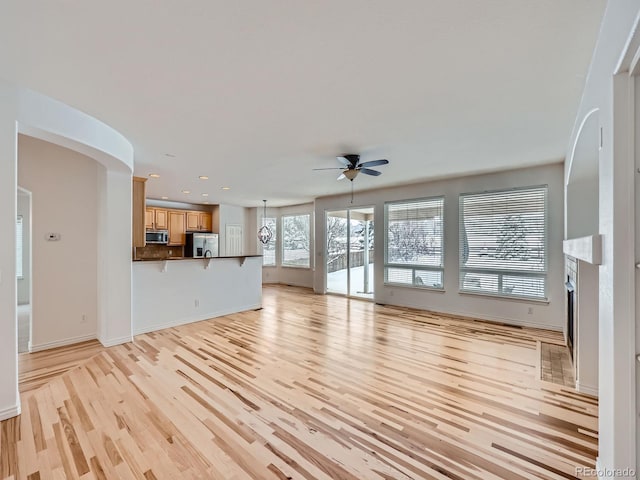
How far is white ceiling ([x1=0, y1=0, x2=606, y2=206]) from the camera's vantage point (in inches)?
65.1

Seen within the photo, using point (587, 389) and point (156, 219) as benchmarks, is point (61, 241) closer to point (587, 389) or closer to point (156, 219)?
point (156, 219)

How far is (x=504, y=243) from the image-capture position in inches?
206

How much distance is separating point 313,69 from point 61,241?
4.13 m

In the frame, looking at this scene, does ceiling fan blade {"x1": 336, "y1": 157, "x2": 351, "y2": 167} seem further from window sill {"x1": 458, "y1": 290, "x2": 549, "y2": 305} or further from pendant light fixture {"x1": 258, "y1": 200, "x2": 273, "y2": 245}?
pendant light fixture {"x1": 258, "y1": 200, "x2": 273, "y2": 245}

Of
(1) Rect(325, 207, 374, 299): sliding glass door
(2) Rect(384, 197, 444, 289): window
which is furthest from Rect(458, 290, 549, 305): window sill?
(1) Rect(325, 207, 374, 299): sliding glass door

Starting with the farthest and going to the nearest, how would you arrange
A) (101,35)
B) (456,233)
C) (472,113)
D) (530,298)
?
(456,233) < (530,298) < (472,113) < (101,35)

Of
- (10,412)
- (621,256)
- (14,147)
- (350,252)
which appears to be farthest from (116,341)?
(350,252)

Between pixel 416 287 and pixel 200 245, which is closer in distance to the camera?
pixel 416 287

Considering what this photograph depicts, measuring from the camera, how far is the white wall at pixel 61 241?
151 inches

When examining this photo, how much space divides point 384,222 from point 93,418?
231 inches

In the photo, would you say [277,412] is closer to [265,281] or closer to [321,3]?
[321,3]

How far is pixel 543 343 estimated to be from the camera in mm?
4184

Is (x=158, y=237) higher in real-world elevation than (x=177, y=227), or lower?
lower

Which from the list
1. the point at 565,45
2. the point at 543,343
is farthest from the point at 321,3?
the point at 543,343
